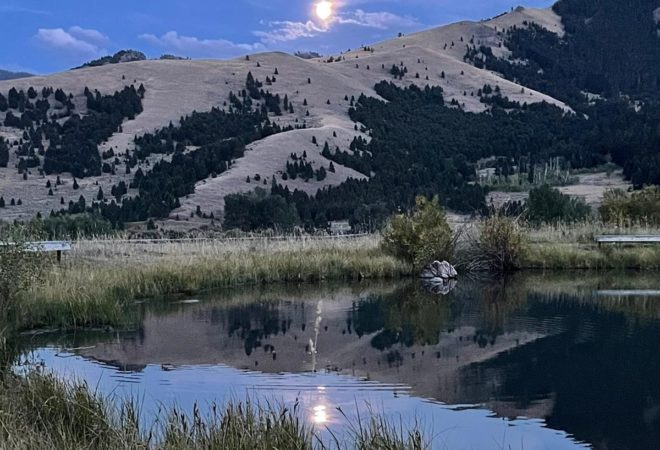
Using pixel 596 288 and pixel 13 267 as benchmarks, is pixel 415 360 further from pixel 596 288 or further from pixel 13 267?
pixel 596 288

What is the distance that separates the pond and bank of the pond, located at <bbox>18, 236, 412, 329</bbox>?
0.71m

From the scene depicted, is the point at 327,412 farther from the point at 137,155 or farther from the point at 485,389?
the point at 137,155

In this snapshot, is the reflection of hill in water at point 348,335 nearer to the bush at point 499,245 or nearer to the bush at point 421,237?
the bush at point 421,237

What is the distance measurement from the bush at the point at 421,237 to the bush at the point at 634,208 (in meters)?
9.16

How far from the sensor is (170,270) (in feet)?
65.0

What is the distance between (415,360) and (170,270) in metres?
9.03

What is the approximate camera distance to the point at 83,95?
62781 millimetres

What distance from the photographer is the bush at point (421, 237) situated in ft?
75.4

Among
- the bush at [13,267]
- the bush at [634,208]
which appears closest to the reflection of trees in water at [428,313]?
the bush at [13,267]

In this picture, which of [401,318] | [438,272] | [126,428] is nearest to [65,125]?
[438,272]

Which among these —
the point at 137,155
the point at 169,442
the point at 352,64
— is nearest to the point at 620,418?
the point at 169,442

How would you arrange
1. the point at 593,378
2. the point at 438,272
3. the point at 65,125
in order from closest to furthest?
the point at 593,378
the point at 438,272
the point at 65,125

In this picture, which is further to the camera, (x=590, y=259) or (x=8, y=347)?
(x=590, y=259)

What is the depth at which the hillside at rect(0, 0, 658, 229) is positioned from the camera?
142 feet
